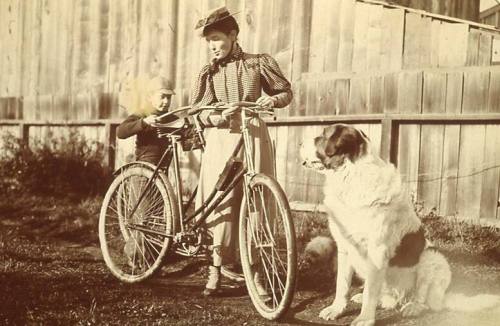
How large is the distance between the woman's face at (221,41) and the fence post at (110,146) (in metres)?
5.68

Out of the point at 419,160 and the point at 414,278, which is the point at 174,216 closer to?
the point at 414,278

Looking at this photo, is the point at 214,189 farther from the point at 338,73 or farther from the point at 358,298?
the point at 338,73

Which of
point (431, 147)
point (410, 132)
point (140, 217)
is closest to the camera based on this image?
point (140, 217)

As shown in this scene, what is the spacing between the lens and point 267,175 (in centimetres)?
372

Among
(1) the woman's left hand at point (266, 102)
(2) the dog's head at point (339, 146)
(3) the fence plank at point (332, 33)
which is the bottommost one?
(2) the dog's head at point (339, 146)

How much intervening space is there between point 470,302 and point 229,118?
2069 millimetres

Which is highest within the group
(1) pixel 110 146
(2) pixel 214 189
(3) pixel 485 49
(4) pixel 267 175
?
(3) pixel 485 49

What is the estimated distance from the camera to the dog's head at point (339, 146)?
389cm

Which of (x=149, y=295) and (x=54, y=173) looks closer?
(x=149, y=295)

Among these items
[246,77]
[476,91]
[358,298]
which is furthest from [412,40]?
[358,298]

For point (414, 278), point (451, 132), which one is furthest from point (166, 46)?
point (414, 278)

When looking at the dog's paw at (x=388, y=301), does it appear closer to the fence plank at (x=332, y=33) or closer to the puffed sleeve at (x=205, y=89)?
the puffed sleeve at (x=205, y=89)

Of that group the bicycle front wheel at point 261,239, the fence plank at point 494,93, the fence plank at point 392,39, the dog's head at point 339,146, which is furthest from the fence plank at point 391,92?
the bicycle front wheel at point 261,239

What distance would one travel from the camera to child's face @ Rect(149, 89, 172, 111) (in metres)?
5.15
